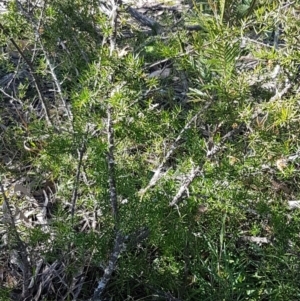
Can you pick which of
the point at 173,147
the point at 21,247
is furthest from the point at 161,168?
the point at 21,247

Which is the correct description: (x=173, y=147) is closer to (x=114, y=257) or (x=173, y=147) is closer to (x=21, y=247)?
(x=114, y=257)

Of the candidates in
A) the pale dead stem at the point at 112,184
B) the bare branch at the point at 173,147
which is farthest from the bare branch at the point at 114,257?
the bare branch at the point at 173,147

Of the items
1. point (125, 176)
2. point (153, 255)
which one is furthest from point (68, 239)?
point (153, 255)

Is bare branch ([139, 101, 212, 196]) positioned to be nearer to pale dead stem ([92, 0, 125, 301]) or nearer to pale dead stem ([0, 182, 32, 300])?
pale dead stem ([92, 0, 125, 301])

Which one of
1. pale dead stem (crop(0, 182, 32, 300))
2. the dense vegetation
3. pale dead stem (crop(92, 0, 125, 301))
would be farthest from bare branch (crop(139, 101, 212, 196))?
pale dead stem (crop(0, 182, 32, 300))

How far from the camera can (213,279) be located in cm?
185

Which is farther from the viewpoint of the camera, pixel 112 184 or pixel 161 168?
pixel 161 168

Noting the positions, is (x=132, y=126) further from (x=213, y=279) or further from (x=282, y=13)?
(x=213, y=279)

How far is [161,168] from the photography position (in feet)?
5.38

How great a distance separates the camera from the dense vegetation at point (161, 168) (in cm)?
131

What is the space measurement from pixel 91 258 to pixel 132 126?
0.58 meters

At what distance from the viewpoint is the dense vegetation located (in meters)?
1.31

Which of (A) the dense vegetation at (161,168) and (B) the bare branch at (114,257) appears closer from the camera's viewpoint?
(A) the dense vegetation at (161,168)

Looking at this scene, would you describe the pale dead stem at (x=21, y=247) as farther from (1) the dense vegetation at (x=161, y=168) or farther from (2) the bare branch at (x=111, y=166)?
(2) the bare branch at (x=111, y=166)
